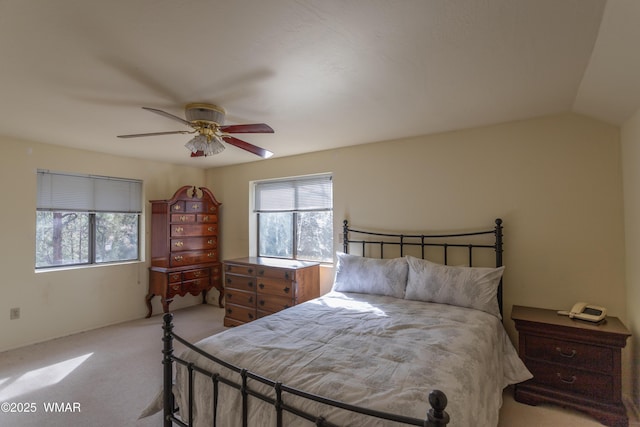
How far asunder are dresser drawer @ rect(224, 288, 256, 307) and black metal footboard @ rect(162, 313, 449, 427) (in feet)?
6.49

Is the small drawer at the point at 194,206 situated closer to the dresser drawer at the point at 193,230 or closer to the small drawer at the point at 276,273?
the dresser drawer at the point at 193,230

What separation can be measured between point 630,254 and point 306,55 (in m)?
2.75

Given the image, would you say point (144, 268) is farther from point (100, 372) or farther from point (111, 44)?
point (111, 44)

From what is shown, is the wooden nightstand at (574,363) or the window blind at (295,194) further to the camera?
the window blind at (295,194)

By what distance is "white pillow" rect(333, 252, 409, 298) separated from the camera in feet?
9.45

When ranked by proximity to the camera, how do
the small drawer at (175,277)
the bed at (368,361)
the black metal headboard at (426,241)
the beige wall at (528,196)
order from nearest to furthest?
1. the bed at (368,361)
2. the beige wall at (528,196)
3. the black metal headboard at (426,241)
4. the small drawer at (175,277)

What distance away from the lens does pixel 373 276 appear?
2.97 m

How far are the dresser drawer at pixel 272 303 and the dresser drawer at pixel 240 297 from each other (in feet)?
0.37

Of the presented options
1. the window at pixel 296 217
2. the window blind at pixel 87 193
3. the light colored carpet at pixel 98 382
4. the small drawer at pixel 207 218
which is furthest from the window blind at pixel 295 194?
the light colored carpet at pixel 98 382

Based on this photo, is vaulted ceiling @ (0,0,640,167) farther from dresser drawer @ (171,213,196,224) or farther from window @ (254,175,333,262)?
dresser drawer @ (171,213,196,224)

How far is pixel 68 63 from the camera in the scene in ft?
5.73

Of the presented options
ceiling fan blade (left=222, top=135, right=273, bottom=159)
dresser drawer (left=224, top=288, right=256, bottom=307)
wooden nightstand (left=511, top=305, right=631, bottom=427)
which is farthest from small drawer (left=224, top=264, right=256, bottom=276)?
wooden nightstand (left=511, top=305, right=631, bottom=427)

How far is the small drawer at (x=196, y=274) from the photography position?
14.5 feet

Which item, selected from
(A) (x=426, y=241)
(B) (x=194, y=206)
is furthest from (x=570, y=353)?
(B) (x=194, y=206)
